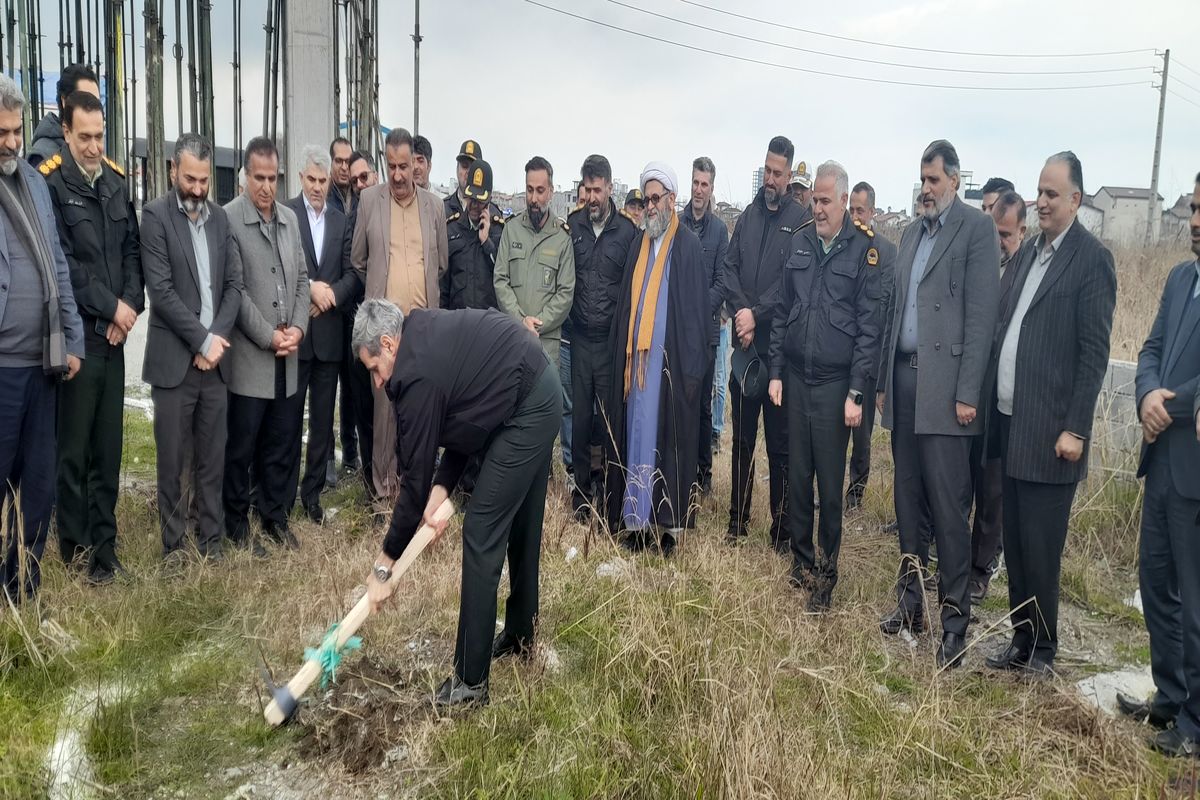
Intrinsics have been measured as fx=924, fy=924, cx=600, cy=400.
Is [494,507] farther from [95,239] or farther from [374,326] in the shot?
[95,239]

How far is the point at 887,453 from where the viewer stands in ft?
24.0

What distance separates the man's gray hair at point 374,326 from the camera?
9.56ft

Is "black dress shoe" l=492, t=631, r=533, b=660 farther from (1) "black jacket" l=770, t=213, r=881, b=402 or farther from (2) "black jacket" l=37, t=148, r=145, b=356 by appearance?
(2) "black jacket" l=37, t=148, r=145, b=356

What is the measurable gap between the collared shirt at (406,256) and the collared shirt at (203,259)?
1.06 meters

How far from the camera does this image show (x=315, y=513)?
5430 millimetres

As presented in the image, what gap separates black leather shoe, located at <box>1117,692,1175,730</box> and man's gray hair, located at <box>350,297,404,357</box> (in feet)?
10.0

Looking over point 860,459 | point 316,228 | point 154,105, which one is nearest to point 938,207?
point 860,459

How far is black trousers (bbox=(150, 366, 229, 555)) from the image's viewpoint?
14.8 ft

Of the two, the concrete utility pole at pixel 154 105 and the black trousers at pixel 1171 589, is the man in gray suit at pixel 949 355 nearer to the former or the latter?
the black trousers at pixel 1171 589

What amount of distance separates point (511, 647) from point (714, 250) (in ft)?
11.0

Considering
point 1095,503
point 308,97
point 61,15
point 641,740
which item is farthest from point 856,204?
point 61,15

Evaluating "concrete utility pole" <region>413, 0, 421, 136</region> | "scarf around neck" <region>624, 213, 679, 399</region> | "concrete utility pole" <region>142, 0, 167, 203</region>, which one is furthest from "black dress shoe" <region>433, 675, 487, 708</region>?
"concrete utility pole" <region>413, 0, 421, 136</region>

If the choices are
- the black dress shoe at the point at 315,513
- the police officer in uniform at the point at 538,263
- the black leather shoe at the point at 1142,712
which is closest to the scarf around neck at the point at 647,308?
the police officer in uniform at the point at 538,263

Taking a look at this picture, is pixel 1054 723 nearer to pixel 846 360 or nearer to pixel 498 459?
pixel 846 360
